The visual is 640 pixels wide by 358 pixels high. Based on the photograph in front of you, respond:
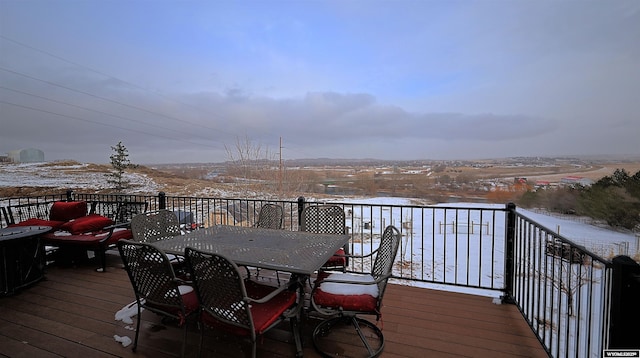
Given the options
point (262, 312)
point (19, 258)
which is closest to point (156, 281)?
point (262, 312)

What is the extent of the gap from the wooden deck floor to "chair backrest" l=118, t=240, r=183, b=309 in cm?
48

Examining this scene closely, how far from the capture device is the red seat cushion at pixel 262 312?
1728 millimetres

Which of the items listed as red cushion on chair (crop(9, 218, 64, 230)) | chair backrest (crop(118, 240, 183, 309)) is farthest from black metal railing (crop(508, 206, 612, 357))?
red cushion on chair (crop(9, 218, 64, 230))

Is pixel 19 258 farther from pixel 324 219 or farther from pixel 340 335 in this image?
pixel 340 335

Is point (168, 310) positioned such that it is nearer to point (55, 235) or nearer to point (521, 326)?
point (521, 326)

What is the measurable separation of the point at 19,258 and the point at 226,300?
11.0 ft

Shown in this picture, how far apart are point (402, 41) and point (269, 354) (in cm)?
1200

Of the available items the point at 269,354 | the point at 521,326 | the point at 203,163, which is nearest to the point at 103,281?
the point at 269,354

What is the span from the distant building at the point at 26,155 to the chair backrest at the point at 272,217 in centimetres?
834

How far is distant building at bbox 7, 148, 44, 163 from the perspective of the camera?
7484mm

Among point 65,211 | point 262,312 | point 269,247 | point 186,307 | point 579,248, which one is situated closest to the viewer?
point 579,248

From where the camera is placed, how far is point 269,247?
2.45 m

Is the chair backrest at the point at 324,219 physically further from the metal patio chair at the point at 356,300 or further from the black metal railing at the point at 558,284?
the black metal railing at the point at 558,284

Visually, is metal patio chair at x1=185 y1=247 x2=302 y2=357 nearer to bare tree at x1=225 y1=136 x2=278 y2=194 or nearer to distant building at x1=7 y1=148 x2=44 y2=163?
distant building at x1=7 y1=148 x2=44 y2=163
